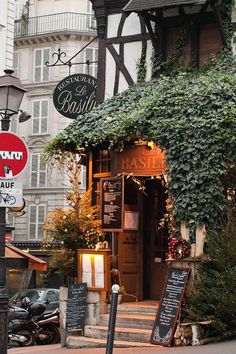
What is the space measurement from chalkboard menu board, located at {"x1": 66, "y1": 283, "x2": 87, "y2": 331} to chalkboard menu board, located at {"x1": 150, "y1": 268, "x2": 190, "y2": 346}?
183 cm

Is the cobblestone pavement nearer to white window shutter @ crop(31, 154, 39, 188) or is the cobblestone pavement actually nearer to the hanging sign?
the hanging sign

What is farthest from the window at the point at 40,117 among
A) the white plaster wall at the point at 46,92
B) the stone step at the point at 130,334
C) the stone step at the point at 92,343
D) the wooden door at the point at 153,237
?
the stone step at the point at 130,334

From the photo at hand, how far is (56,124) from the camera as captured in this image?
122ft

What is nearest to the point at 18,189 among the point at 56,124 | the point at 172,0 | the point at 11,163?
the point at 11,163

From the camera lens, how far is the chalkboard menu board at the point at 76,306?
545 inches

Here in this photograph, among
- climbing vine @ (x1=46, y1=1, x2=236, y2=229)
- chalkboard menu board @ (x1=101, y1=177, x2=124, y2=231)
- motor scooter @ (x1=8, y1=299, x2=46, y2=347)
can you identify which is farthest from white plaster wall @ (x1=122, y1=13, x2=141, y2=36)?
motor scooter @ (x1=8, y1=299, x2=46, y2=347)

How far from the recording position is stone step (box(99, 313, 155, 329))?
13281mm

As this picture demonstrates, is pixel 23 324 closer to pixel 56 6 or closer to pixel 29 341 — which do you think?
pixel 29 341

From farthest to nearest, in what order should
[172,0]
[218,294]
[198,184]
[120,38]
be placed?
[120,38], [172,0], [198,184], [218,294]

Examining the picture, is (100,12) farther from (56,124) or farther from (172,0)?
(56,124)

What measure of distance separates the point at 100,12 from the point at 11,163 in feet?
25.4

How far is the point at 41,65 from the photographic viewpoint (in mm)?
38344

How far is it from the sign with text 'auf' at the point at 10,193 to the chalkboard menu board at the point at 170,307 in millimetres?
3738

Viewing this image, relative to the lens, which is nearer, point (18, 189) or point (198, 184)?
point (18, 189)
